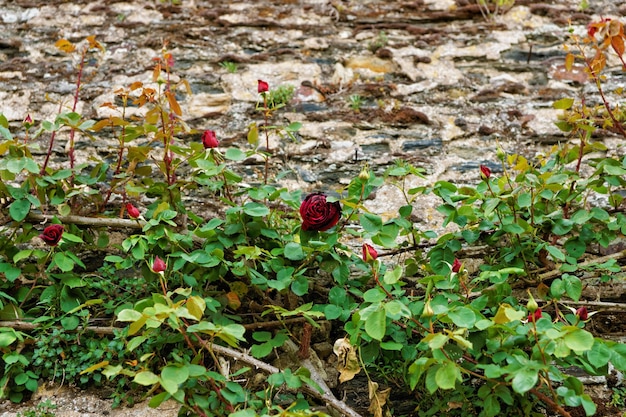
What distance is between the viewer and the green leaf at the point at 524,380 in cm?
152

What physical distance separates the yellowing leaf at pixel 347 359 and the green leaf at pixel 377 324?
275 millimetres

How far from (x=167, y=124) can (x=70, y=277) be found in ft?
2.35

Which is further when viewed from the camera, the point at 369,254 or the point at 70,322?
the point at 70,322

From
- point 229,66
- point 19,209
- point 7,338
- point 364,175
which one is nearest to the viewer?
point 7,338

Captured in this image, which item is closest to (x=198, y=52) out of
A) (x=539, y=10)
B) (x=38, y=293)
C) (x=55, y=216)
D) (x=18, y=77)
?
(x=18, y=77)

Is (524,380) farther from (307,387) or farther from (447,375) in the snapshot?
(307,387)

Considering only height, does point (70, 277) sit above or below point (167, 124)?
below

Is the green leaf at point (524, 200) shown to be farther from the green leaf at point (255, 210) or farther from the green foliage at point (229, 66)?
the green foliage at point (229, 66)

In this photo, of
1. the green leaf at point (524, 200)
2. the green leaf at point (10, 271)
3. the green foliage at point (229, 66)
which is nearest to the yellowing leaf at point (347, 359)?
the green leaf at point (524, 200)

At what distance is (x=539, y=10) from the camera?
11.9 ft

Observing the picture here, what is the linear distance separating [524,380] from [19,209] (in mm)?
1784

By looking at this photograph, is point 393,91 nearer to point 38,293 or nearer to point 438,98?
point 438,98

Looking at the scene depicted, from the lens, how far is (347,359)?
1.98 m

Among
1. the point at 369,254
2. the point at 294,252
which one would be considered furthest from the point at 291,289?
the point at 369,254
